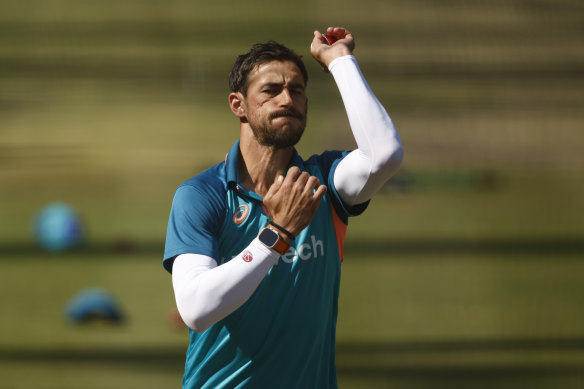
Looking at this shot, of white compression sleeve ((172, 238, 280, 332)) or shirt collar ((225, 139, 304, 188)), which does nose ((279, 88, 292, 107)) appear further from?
white compression sleeve ((172, 238, 280, 332))

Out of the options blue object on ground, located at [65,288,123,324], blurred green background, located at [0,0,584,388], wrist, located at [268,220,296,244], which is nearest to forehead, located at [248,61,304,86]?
wrist, located at [268,220,296,244]

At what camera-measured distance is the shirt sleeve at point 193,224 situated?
159 centimetres

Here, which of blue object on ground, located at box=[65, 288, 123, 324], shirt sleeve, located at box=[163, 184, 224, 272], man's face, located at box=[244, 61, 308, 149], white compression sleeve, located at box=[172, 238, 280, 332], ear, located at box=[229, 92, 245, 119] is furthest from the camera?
blue object on ground, located at box=[65, 288, 123, 324]

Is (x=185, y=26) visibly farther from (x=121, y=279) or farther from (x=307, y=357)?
(x=307, y=357)

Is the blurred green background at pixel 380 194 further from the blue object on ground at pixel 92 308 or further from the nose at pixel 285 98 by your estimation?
the nose at pixel 285 98

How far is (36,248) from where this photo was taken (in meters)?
3.43

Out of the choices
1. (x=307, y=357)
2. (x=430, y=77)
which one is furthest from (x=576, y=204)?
(x=307, y=357)

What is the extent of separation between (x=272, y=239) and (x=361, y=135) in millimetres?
348

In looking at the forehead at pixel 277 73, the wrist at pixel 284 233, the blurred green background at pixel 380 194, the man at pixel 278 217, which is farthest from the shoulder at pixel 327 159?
the blurred green background at pixel 380 194

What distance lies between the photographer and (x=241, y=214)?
1.72 meters

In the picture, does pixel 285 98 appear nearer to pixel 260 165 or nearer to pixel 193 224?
pixel 260 165

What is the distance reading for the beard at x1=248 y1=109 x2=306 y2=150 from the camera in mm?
1698

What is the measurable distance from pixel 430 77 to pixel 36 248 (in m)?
2.20

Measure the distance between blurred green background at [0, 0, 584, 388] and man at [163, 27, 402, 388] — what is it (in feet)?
5.32
